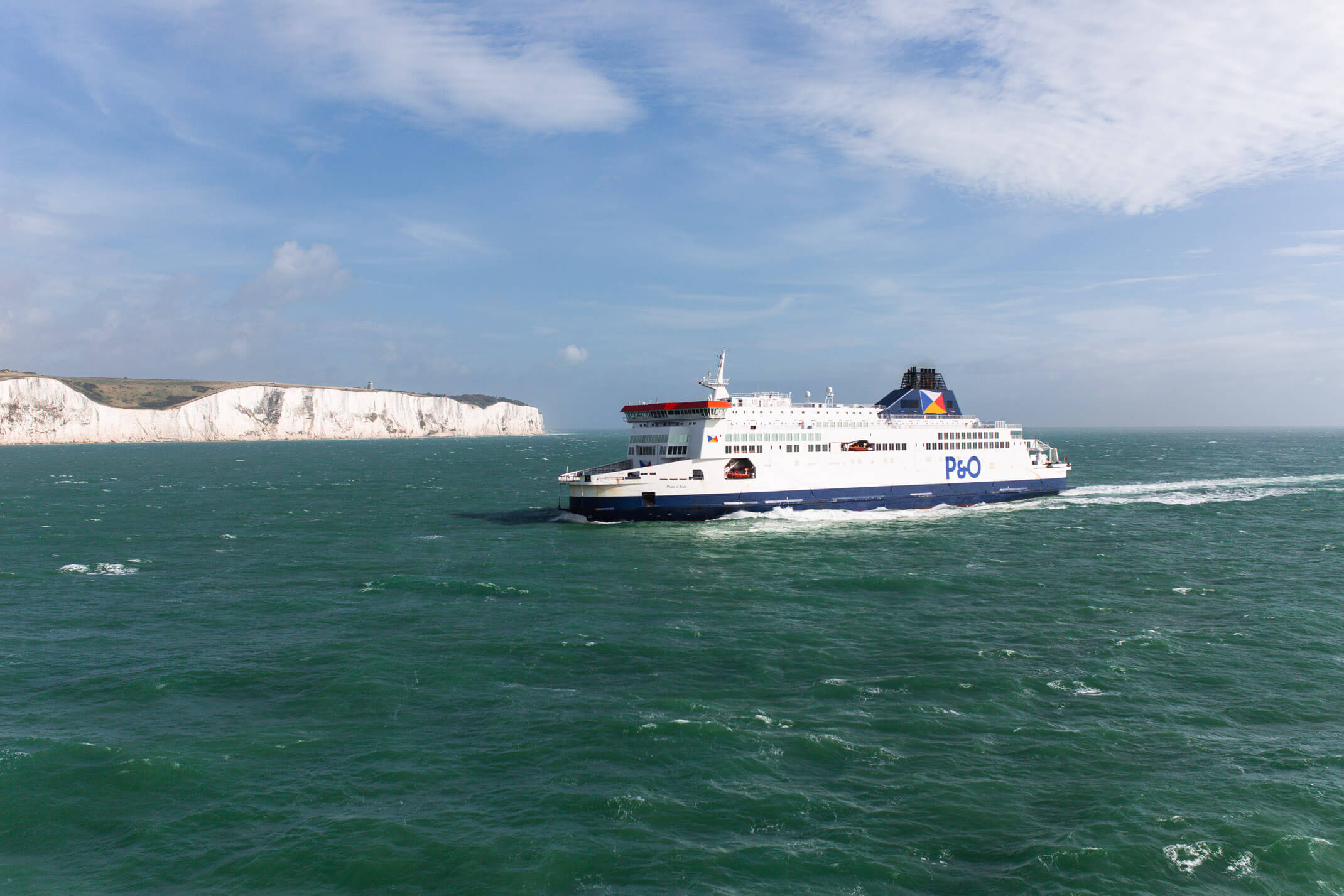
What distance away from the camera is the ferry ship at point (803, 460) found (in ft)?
175

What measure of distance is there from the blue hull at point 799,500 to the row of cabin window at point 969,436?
3983mm

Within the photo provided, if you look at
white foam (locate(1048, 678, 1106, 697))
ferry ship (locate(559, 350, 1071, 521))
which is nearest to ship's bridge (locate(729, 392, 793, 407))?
ferry ship (locate(559, 350, 1071, 521))

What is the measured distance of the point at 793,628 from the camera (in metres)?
28.5

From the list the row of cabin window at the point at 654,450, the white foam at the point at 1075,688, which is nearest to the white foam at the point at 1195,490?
the row of cabin window at the point at 654,450

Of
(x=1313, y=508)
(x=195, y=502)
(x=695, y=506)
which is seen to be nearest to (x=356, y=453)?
(x=195, y=502)

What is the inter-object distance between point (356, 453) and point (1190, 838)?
529 feet

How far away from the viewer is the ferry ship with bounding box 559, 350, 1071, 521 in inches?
2101

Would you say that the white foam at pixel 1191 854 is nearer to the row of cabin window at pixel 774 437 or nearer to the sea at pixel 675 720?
the sea at pixel 675 720

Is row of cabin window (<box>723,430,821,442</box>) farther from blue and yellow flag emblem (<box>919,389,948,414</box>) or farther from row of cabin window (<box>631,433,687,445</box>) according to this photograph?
blue and yellow flag emblem (<box>919,389,948,414</box>)

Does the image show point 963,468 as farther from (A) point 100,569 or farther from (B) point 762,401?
(A) point 100,569

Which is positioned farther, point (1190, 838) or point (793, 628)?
point (793, 628)

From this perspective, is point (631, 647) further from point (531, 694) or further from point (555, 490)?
point (555, 490)

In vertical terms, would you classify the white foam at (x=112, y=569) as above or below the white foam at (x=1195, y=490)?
below

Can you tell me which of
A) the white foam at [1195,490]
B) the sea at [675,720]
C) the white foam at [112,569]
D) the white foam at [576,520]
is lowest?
the sea at [675,720]
